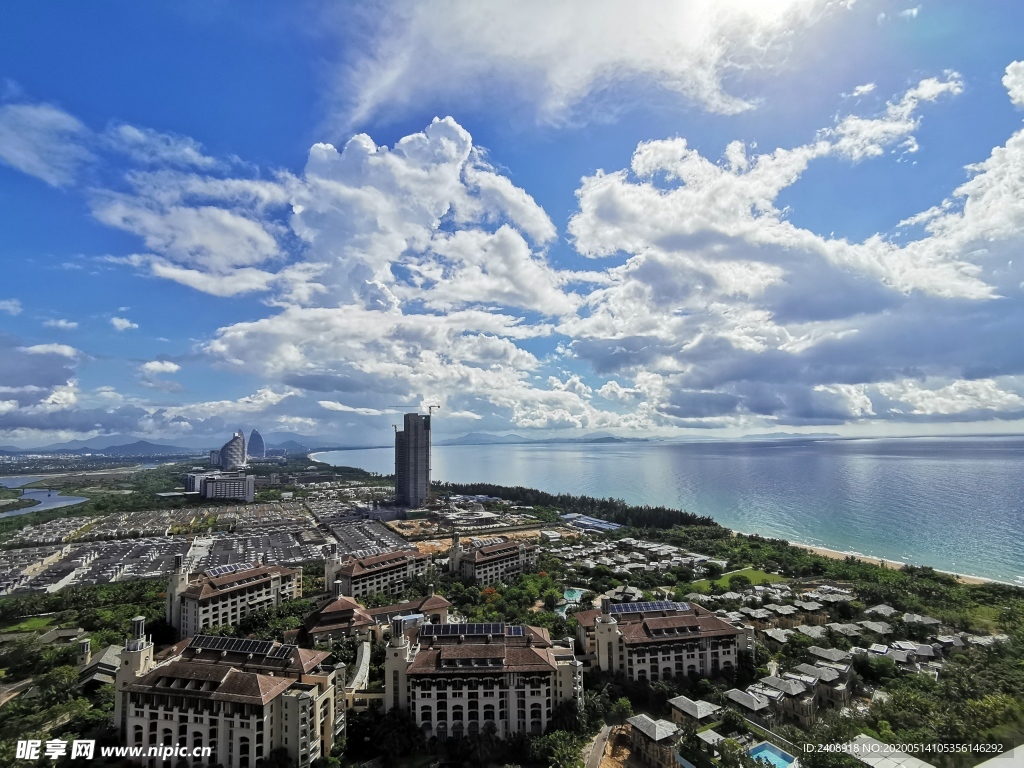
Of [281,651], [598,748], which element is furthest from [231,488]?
[598,748]

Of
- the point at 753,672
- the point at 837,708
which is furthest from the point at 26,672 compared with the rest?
the point at 837,708

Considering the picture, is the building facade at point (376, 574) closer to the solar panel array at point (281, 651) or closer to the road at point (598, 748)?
the solar panel array at point (281, 651)

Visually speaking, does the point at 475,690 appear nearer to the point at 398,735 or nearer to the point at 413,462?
the point at 398,735

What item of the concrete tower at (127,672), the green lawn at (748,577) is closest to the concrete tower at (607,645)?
the green lawn at (748,577)

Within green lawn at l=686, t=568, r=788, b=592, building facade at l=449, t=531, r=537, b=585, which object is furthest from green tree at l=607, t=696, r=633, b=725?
building facade at l=449, t=531, r=537, b=585

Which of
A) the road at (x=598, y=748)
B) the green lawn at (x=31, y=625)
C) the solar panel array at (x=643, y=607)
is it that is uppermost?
the solar panel array at (x=643, y=607)

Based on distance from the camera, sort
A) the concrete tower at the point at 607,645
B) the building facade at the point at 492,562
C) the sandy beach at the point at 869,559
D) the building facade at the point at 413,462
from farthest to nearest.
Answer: the building facade at the point at 413,462 < the building facade at the point at 492,562 < the sandy beach at the point at 869,559 < the concrete tower at the point at 607,645
